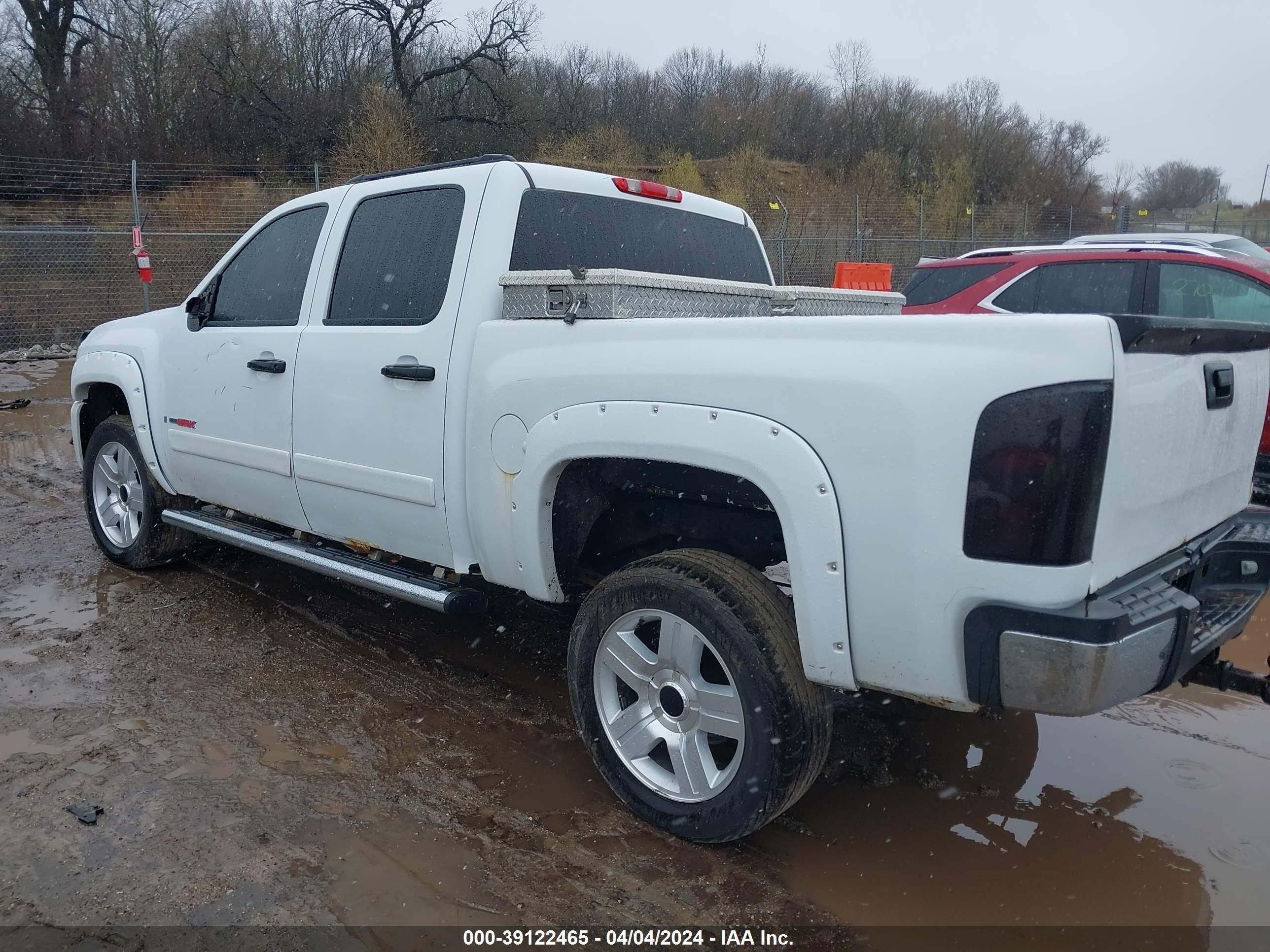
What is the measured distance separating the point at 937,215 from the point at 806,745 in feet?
86.9

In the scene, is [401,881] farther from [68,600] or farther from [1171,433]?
[68,600]

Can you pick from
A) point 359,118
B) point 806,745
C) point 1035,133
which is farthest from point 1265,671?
point 1035,133

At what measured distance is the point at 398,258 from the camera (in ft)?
11.8

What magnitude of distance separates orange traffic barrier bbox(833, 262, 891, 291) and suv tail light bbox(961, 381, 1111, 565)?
1160 centimetres

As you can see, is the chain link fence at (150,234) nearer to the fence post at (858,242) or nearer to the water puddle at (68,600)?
the fence post at (858,242)

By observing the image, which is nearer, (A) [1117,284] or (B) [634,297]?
(B) [634,297]

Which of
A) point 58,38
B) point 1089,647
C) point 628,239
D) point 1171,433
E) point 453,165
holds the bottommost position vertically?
point 1089,647

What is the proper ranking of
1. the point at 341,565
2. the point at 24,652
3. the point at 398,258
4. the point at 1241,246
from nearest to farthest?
the point at 398,258
the point at 341,565
the point at 24,652
the point at 1241,246

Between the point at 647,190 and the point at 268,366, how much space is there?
1.79m

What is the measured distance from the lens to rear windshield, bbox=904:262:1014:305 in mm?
7137

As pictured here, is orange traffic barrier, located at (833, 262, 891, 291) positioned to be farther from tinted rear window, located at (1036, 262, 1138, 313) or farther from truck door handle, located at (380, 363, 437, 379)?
truck door handle, located at (380, 363, 437, 379)

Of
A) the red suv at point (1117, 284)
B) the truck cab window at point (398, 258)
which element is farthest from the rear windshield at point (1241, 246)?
the truck cab window at point (398, 258)

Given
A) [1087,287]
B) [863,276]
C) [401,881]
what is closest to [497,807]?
[401,881]

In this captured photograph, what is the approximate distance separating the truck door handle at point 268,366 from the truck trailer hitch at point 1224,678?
346cm
